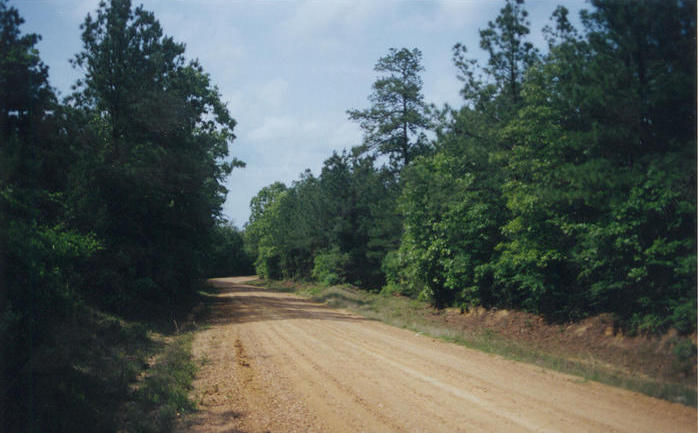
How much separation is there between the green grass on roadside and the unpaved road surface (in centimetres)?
42

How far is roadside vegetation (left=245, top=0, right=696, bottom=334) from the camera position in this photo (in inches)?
378

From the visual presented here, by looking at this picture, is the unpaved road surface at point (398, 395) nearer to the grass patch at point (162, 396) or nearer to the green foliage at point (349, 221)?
the grass patch at point (162, 396)

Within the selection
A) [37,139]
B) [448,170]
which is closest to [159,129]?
[37,139]

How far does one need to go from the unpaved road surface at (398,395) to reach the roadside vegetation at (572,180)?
3.50 m

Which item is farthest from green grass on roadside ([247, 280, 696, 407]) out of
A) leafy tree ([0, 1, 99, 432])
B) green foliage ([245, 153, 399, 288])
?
leafy tree ([0, 1, 99, 432])

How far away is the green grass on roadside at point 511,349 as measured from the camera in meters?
7.80

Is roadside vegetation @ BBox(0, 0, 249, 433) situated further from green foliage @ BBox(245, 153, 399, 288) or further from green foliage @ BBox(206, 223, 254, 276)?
green foliage @ BBox(206, 223, 254, 276)

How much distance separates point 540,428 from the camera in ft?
20.0

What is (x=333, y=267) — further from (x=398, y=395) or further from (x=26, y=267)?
(x=26, y=267)

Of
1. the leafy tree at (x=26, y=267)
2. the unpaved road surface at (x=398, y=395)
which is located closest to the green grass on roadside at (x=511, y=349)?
the unpaved road surface at (x=398, y=395)

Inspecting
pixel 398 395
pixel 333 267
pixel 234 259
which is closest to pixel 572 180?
pixel 398 395

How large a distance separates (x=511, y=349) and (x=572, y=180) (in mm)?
4738

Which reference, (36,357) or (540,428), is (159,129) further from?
(540,428)

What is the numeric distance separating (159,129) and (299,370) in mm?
15207
